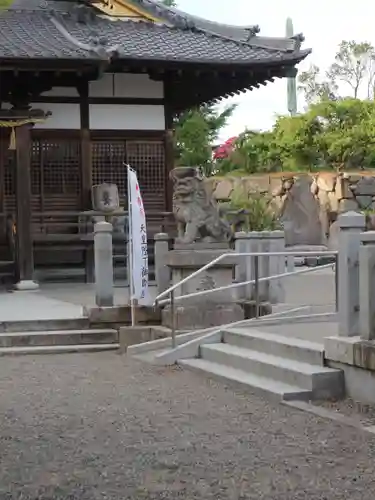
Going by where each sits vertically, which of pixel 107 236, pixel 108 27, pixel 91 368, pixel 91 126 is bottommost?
pixel 91 368

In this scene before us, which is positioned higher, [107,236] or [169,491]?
[107,236]

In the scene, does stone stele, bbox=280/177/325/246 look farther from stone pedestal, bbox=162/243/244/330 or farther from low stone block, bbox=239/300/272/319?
stone pedestal, bbox=162/243/244/330

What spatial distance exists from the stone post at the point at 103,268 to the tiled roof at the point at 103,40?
4.65 metres

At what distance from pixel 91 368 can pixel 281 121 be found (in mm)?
22266

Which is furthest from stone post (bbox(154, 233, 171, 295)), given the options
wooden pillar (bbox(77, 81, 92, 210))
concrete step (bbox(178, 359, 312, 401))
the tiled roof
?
wooden pillar (bbox(77, 81, 92, 210))

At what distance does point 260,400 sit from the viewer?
8.02m

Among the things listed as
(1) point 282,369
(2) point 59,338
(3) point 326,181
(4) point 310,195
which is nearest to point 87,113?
(2) point 59,338

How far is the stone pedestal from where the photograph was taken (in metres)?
11.1

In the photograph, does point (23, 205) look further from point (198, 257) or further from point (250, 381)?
point (250, 381)

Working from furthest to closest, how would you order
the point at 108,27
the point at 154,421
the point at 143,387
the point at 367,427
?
the point at 108,27, the point at 143,387, the point at 154,421, the point at 367,427

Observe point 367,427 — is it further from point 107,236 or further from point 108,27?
point 108,27

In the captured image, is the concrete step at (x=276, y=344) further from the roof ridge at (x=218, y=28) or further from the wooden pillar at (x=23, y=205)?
the roof ridge at (x=218, y=28)

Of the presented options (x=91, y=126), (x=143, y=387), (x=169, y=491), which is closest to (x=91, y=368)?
(x=143, y=387)

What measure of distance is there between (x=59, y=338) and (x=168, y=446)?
5515 mm
